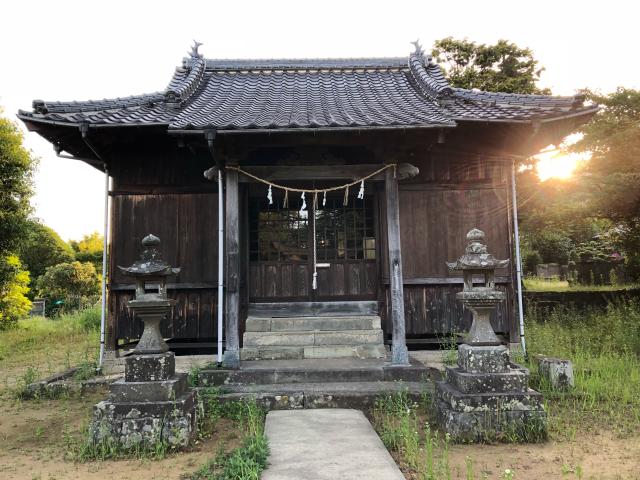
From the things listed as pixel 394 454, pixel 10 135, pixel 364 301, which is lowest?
pixel 394 454

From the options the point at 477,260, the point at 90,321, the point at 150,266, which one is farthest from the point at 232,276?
the point at 90,321

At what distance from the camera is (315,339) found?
25.0ft

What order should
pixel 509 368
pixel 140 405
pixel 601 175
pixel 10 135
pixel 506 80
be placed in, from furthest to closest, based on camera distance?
1. pixel 506 80
2. pixel 10 135
3. pixel 601 175
4. pixel 509 368
5. pixel 140 405

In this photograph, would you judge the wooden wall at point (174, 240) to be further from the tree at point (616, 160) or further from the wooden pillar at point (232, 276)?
the tree at point (616, 160)

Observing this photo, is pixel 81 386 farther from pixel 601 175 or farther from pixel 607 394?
pixel 601 175

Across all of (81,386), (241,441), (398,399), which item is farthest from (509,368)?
(81,386)

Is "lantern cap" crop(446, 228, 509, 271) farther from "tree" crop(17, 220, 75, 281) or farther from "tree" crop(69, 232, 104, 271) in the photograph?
"tree" crop(69, 232, 104, 271)

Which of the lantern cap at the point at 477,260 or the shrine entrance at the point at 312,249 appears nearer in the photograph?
the lantern cap at the point at 477,260

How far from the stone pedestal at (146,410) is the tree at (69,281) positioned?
19.1 meters

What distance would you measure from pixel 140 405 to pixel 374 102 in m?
6.26

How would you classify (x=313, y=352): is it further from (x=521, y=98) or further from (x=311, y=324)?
(x=521, y=98)

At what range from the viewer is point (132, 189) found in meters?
8.04

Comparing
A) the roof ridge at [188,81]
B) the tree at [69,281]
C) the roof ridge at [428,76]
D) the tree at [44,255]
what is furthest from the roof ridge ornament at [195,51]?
the tree at [44,255]

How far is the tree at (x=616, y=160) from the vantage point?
10617mm
